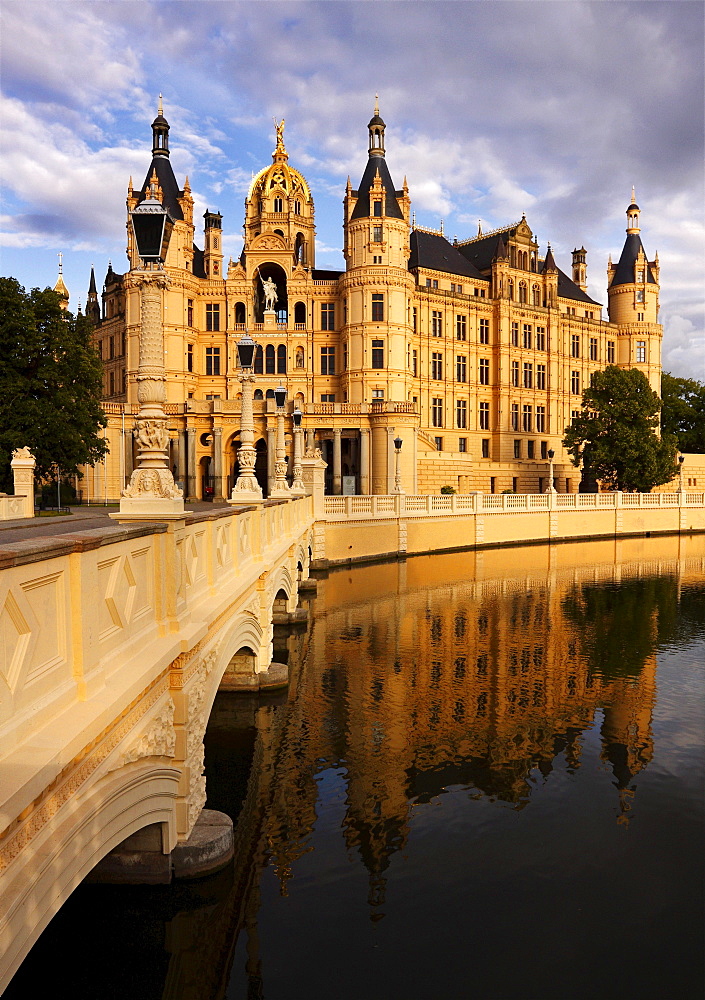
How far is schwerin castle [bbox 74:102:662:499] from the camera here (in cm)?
5462

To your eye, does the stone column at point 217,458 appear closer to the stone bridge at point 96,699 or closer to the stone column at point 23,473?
the stone column at point 23,473

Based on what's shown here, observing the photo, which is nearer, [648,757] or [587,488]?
[648,757]

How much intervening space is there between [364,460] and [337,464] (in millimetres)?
2100

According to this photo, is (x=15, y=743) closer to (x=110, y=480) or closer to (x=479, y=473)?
(x=110, y=480)

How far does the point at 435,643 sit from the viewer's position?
21938 mm

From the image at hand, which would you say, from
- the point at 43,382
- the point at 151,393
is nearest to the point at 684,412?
the point at 43,382

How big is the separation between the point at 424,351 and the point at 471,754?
182 ft

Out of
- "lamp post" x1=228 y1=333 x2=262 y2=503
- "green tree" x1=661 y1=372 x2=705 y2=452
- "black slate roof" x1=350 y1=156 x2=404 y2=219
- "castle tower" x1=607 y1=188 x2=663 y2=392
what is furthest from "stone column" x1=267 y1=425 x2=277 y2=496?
"green tree" x1=661 y1=372 x2=705 y2=452

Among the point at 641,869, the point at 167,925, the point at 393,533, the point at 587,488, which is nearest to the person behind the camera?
the point at 167,925

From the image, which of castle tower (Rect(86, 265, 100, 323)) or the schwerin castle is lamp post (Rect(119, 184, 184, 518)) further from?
castle tower (Rect(86, 265, 100, 323))

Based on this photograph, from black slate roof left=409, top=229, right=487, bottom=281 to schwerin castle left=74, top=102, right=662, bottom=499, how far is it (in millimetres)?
187

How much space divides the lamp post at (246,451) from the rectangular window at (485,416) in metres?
53.9

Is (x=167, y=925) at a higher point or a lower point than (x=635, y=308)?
lower

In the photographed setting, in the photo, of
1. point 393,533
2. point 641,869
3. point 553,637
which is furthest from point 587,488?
point 641,869
